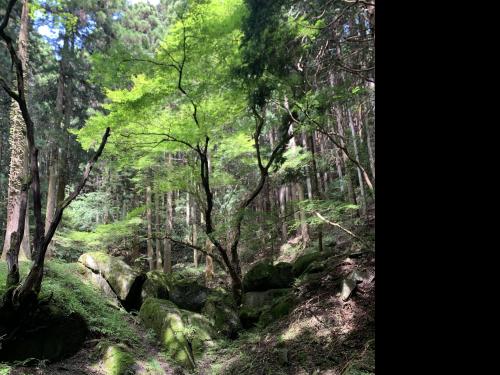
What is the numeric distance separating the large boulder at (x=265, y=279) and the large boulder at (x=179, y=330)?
1900 millimetres

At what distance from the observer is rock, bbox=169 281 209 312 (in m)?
11.0

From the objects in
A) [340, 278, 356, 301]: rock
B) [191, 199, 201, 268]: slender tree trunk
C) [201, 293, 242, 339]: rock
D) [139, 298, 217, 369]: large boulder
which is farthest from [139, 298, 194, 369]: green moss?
[191, 199, 201, 268]: slender tree trunk

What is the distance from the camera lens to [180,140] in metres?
9.60

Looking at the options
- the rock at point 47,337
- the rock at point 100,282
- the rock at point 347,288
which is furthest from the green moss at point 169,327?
the rock at point 347,288

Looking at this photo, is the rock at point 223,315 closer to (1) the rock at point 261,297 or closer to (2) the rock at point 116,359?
(1) the rock at point 261,297

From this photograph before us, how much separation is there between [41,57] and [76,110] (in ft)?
8.46

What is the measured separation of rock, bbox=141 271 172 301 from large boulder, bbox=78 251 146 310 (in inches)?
7.9

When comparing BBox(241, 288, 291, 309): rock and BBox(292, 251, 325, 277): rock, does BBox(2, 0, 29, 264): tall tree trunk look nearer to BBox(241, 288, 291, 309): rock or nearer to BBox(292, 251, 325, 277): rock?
BBox(241, 288, 291, 309): rock

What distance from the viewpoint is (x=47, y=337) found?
5.99m

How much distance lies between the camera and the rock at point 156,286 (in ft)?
36.8

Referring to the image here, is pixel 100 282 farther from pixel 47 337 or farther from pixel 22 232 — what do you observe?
pixel 22 232

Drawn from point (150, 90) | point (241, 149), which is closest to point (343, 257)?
point (241, 149)

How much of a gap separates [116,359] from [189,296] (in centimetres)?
516
